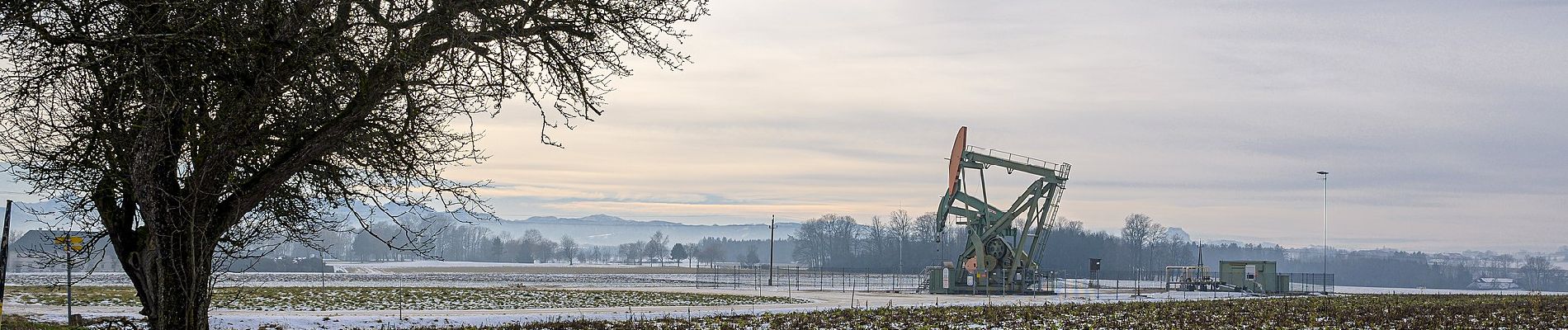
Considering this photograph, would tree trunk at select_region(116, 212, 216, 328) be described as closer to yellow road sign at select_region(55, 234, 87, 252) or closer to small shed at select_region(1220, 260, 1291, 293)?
yellow road sign at select_region(55, 234, 87, 252)

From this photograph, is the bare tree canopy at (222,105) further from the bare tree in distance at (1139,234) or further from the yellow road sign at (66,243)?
the bare tree in distance at (1139,234)

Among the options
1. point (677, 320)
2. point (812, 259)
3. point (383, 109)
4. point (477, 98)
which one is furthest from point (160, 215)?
point (812, 259)

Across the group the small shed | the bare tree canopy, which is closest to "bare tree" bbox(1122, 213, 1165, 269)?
the small shed

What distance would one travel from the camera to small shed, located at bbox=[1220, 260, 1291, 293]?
5903 centimetres

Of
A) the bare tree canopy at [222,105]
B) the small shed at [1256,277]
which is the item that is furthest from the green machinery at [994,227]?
the bare tree canopy at [222,105]

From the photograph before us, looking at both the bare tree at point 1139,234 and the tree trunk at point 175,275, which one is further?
the bare tree at point 1139,234

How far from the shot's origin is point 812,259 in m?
178

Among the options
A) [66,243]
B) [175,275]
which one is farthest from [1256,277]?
[66,243]

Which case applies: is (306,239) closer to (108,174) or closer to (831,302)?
(108,174)

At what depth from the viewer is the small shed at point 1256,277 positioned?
59031mm

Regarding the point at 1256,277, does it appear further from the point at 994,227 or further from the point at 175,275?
the point at 175,275

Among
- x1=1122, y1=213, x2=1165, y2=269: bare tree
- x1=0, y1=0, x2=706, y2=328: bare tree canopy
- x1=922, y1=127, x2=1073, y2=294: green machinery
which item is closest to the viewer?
x1=0, y1=0, x2=706, y2=328: bare tree canopy

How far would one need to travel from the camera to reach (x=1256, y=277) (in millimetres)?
60562

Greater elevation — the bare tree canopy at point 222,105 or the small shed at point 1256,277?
the bare tree canopy at point 222,105
